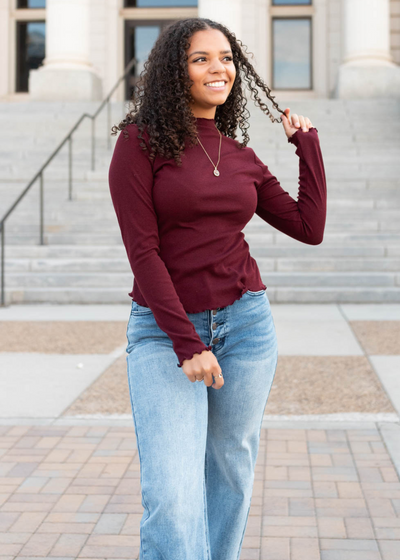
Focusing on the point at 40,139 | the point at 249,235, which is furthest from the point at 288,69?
the point at 249,235

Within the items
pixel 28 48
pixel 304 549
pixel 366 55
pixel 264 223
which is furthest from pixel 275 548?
pixel 28 48

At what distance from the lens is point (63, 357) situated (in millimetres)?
6688

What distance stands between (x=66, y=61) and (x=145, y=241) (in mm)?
18279

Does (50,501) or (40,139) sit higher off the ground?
(40,139)

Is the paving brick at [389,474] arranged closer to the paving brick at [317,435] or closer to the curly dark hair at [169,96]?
the paving brick at [317,435]

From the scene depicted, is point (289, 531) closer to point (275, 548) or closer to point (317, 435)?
point (275, 548)

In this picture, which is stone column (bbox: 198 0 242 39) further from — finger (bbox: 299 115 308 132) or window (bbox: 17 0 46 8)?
finger (bbox: 299 115 308 132)

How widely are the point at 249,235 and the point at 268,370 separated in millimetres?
8911

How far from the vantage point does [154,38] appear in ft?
72.1

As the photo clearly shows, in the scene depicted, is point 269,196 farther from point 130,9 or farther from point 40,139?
point 130,9

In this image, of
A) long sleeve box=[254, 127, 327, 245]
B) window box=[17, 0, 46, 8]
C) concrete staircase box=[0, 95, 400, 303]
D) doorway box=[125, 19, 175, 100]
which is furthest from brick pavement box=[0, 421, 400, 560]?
window box=[17, 0, 46, 8]

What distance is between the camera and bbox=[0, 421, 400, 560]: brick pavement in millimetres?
3068

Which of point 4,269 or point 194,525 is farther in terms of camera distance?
point 4,269

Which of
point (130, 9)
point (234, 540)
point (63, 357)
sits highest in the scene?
point (130, 9)
